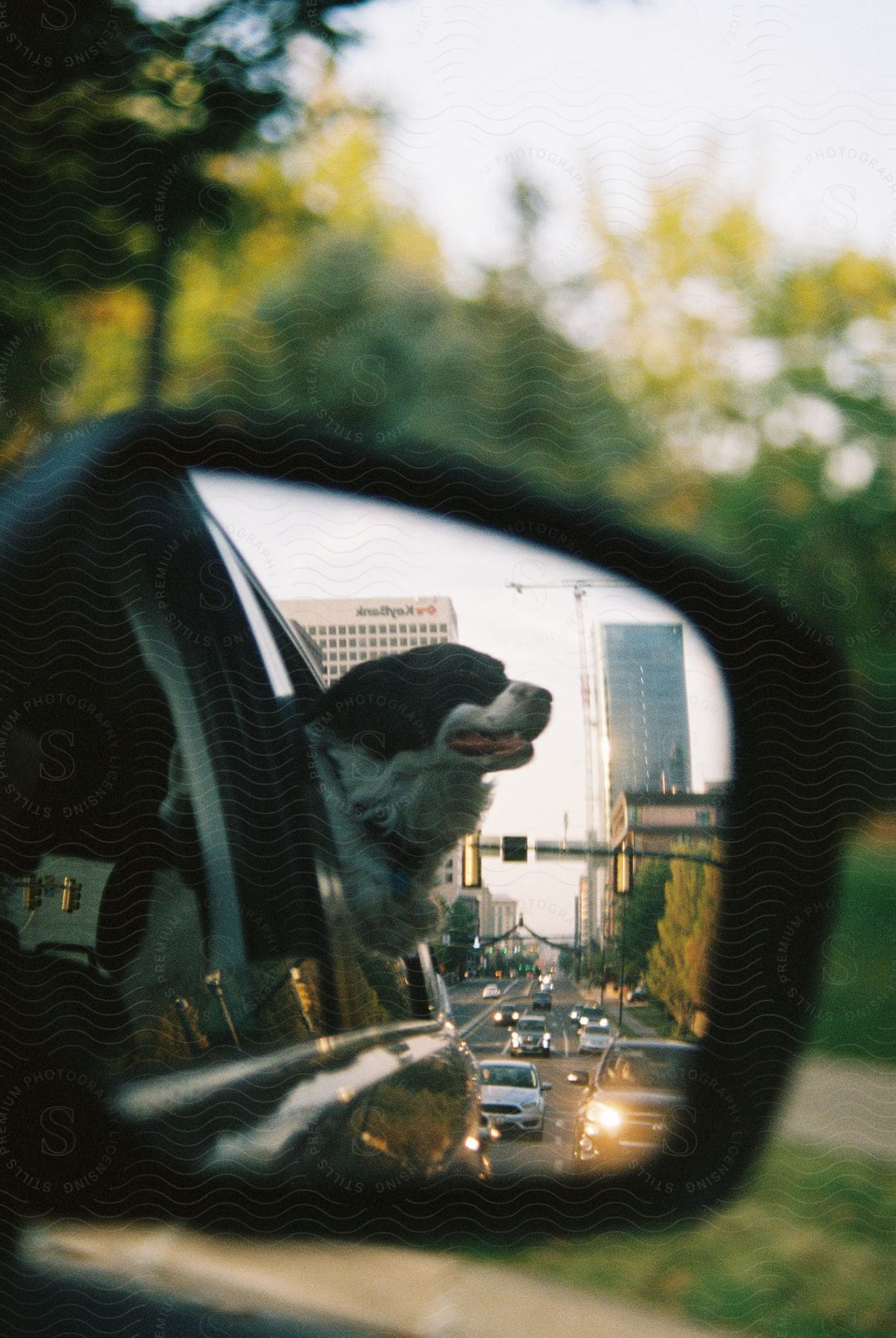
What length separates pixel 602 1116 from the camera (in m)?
1.52

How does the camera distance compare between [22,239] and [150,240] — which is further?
[150,240]

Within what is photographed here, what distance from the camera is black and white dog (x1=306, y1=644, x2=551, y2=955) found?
130cm

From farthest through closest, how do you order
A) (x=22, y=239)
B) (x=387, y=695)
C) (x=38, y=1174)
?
(x=22, y=239), (x=38, y=1174), (x=387, y=695)

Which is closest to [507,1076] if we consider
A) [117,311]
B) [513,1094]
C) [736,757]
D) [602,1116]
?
[513,1094]

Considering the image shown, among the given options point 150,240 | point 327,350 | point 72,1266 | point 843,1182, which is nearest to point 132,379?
point 150,240

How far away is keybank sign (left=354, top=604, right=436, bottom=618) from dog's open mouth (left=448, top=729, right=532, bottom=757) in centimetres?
16

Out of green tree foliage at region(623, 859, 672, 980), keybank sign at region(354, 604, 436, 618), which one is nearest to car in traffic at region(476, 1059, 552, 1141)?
green tree foliage at region(623, 859, 672, 980)

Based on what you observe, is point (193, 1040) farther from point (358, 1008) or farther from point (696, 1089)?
point (696, 1089)

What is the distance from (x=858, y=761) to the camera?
8.24 feet

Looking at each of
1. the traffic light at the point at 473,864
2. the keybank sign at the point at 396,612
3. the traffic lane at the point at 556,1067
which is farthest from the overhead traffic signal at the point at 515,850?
the keybank sign at the point at 396,612

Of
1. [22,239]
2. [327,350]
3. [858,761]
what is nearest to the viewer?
[858,761]

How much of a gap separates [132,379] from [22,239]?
1.35m

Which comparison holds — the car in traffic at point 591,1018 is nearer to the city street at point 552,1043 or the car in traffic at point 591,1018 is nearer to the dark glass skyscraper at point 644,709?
the city street at point 552,1043

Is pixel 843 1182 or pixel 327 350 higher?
pixel 327 350
